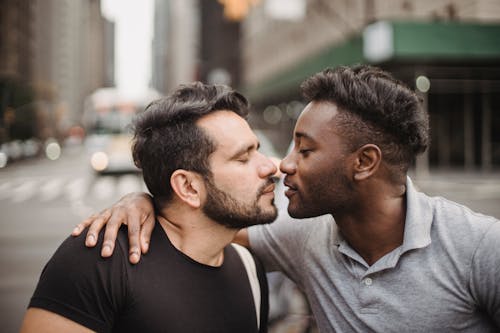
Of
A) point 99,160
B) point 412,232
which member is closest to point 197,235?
point 412,232

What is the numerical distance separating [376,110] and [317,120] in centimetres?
25

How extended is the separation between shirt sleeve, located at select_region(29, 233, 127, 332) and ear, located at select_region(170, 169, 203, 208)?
1.48 feet

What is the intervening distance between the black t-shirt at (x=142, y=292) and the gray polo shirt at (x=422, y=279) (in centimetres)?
40

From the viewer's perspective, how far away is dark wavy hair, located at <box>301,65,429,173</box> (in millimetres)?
2301

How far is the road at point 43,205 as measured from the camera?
6924 mm

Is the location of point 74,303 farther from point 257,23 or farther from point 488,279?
point 257,23

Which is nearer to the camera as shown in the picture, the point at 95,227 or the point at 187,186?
the point at 95,227

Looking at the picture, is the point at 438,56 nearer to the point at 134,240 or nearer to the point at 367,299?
the point at 367,299

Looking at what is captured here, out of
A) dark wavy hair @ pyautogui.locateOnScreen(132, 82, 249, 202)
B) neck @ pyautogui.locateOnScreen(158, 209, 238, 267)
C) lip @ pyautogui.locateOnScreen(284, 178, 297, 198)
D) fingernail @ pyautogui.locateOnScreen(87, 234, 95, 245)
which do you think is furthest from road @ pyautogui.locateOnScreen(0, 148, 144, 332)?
lip @ pyautogui.locateOnScreen(284, 178, 297, 198)

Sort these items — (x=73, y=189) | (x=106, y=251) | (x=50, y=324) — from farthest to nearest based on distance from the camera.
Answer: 1. (x=73, y=189)
2. (x=106, y=251)
3. (x=50, y=324)

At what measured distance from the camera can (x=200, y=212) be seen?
249 centimetres

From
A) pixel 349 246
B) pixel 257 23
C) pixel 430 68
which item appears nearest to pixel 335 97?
pixel 349 246

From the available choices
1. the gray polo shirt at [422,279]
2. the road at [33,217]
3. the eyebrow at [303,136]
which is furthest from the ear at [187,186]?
the road at [33,217]

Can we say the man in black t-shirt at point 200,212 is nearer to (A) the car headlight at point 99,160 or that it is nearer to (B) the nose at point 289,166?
(B) the nose at point 289,166
